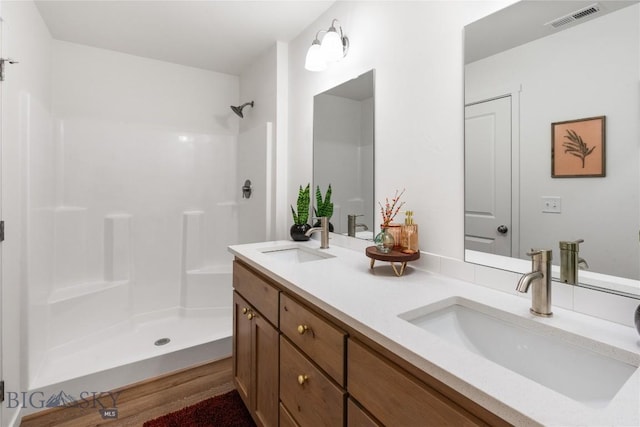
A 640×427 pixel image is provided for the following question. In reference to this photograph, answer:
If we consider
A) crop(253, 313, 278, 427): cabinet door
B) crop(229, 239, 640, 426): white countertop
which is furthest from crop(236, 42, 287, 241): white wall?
crop(253, 313, 278, 427): cabinet door

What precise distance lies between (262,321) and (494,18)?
58.1 inches

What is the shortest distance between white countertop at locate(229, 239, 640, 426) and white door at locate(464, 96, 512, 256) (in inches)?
7.3

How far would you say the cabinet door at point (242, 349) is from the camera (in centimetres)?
152

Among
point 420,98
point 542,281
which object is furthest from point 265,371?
point 420,98

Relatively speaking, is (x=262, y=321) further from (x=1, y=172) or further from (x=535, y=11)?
(x=535, y=11)

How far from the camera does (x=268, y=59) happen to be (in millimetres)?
2482

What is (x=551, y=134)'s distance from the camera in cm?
93

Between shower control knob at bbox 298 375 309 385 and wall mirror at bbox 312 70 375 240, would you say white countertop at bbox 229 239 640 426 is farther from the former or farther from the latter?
wall mirror at bbox 312 70 375 240

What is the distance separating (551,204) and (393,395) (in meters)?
0.74

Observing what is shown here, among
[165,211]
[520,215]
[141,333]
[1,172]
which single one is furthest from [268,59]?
[141,333]

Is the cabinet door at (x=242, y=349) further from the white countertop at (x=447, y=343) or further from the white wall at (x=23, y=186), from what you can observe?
the white wall at (x=23, y=186)

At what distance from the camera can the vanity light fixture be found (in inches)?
65.6

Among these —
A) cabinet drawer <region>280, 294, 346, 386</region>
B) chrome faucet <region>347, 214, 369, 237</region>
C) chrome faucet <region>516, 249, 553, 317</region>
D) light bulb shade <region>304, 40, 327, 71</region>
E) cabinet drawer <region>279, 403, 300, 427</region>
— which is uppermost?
light bulb shade <region>304, 40, 327, 71</region>

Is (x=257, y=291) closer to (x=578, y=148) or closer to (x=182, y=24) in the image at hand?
(x=578, y=148)
